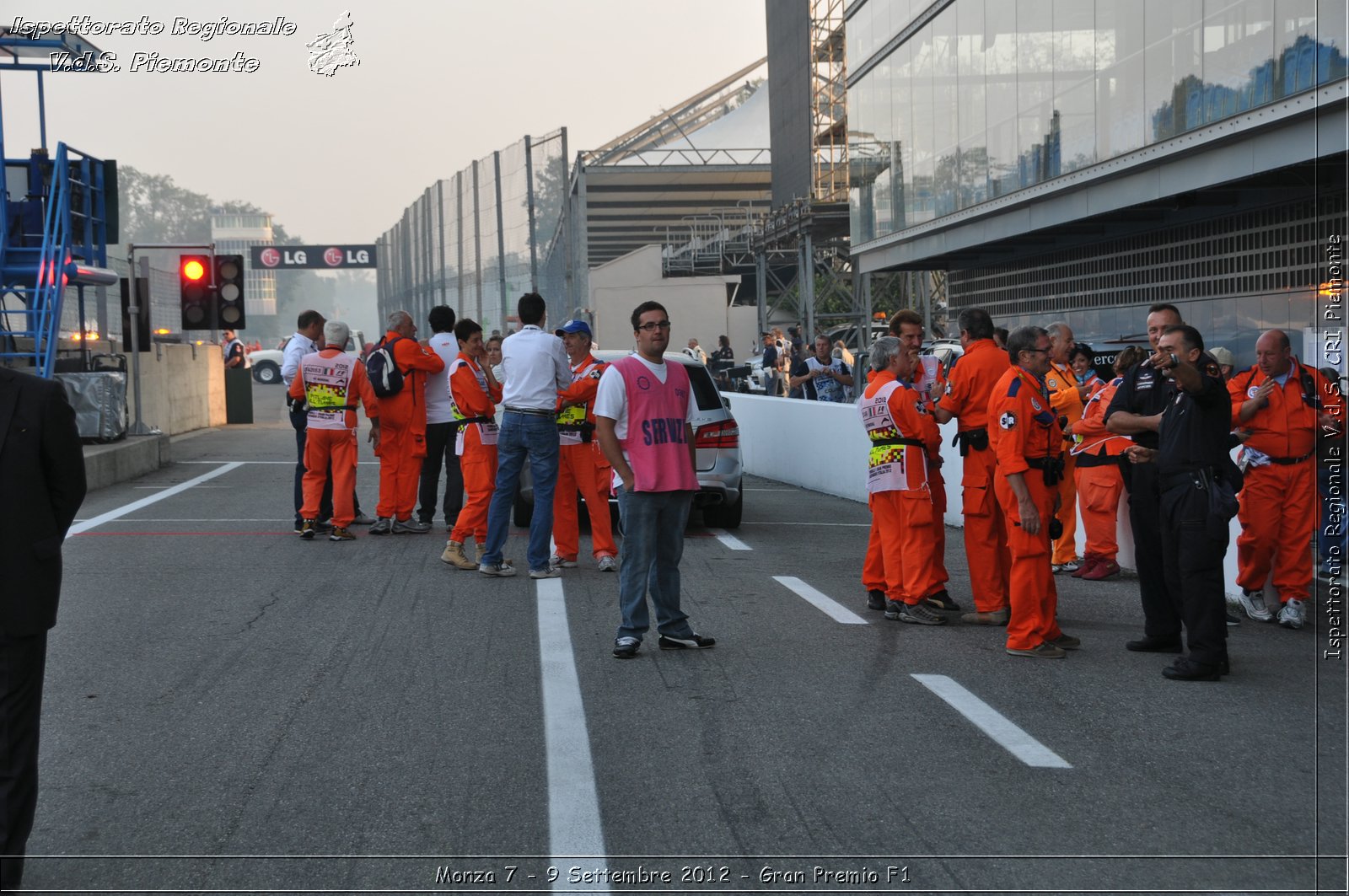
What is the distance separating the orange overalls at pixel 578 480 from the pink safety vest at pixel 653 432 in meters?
2.87

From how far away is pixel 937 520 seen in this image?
337 inches

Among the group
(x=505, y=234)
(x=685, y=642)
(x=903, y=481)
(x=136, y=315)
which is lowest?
(x=685, y=642)

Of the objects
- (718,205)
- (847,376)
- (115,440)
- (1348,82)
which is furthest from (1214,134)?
(718,205)

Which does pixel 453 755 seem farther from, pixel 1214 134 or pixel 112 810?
pixel 1214 134

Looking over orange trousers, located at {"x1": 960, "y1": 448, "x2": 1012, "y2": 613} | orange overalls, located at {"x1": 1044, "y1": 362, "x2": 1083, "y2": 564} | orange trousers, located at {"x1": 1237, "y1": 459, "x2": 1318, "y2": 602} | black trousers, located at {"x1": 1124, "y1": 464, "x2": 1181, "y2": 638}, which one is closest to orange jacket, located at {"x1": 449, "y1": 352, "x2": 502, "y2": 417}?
orange trousers, located at {"x1": 960, "y1": 448, "x2": 1012, "y2": 613}

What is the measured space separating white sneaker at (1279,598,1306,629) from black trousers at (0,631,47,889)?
693 cm

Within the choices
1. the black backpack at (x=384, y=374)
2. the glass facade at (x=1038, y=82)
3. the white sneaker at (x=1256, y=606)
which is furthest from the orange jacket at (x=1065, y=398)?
the black backpack at (x=384, y=374)

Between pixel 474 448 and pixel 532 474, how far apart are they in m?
0.90

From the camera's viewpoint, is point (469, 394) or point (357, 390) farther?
point (357, 390)

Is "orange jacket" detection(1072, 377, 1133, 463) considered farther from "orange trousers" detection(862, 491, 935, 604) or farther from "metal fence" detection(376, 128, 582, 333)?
"metal fence" detection(376, 128, 582, 333)

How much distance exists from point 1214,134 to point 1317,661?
783 centimetres

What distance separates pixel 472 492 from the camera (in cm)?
1039

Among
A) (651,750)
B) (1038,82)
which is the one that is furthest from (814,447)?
(651,750)

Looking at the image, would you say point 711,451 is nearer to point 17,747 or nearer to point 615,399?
point 615,399
